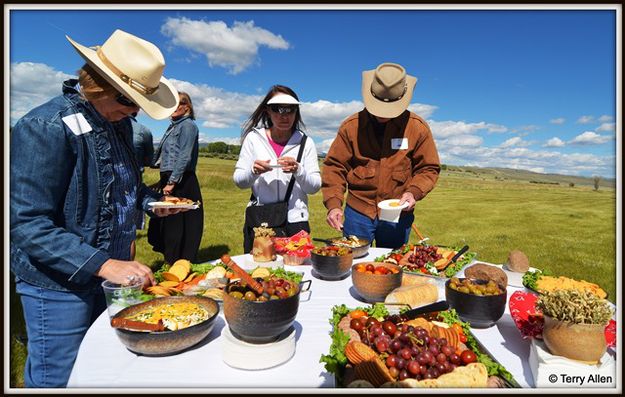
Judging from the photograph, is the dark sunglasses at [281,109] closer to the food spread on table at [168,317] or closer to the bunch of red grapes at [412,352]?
the food spread on table at [168,317]

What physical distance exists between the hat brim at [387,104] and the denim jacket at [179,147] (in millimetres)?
3593

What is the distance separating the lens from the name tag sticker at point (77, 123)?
217 cm

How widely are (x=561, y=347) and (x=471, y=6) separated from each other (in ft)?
8.09

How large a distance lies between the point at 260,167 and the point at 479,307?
117 inches

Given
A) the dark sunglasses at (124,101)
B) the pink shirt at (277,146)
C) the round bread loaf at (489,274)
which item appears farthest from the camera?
the pink shirt at (277,146)

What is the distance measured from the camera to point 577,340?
5.34 feet

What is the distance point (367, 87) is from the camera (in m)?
4.82

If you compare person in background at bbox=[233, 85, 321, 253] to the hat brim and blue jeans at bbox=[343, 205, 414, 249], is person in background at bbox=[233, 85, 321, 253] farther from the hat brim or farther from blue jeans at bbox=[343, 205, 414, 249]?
the hat brim

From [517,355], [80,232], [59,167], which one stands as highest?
[59,167]

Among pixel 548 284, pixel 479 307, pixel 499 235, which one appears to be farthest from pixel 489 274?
pixel 499 235

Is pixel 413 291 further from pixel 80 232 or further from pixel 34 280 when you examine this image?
pixel 34 280

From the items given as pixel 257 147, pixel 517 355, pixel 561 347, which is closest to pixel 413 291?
pixel 517 355

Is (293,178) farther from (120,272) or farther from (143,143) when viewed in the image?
(143,143)

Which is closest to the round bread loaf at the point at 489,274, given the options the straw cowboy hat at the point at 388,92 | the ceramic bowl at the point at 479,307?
the ceramic bowl at the point at 479,307
